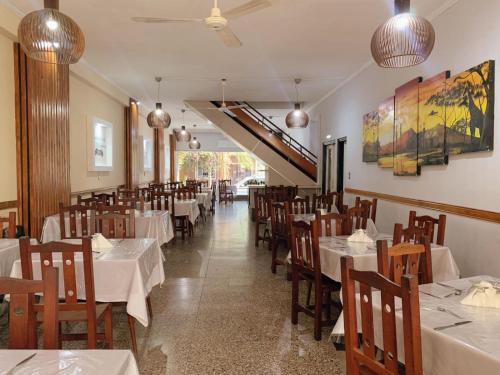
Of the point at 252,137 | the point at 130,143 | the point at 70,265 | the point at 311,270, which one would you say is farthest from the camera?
the point at 252,137

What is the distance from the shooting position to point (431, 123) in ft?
14.8

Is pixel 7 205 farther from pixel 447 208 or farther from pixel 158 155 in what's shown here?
pixel 158 155

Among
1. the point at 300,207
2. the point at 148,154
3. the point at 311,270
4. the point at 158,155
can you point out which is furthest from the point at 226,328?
the point at 158,155

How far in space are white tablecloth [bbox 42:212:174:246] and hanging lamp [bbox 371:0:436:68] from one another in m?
3.44

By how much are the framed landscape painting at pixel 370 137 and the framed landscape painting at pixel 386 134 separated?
18cm

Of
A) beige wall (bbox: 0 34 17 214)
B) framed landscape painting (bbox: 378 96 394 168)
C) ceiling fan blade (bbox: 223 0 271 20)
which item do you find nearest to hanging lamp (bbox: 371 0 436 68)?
ceiling fan blade (bbox: 223 0 271 20)

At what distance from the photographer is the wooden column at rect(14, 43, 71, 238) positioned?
469 centimetres

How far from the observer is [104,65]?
6730 millimetres

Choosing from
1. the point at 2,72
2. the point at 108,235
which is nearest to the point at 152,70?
the point at 2,72

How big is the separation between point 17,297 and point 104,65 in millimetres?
6106

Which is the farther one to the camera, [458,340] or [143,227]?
[143,227]

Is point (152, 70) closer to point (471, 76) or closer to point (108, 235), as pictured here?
point (108, 235)

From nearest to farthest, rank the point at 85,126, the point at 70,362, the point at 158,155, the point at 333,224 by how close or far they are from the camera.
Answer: the point at 70,362, the point at 333,224, the point at 85,126, the point at 158,155

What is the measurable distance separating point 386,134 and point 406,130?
68 cm
